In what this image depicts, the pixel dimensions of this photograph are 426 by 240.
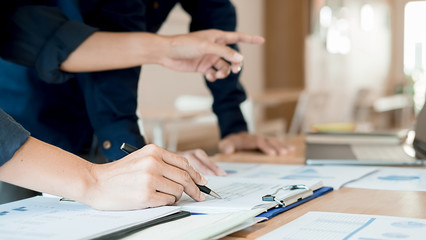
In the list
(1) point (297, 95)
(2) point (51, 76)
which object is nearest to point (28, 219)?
(2) point (51, 76)

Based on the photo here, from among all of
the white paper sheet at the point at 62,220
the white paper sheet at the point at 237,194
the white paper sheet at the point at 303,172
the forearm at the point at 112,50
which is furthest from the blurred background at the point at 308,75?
the white paper sheet at the point at 62,220

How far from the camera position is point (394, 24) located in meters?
13.0

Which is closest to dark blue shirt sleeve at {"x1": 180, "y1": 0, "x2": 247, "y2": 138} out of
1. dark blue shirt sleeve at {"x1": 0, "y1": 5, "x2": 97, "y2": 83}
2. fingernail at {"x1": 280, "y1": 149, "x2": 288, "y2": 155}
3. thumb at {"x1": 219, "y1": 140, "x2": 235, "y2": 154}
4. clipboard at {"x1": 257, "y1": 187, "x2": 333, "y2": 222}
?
A: thumb at {"x1": 219, "y1": 140, "x2": 235, "y2": 154}

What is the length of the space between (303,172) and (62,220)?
0.61 metres

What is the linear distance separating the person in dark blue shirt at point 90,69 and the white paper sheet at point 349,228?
0.57 feet

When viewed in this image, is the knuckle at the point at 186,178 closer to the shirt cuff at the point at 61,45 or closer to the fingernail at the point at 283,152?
the shirt cuff at the point at 61,45

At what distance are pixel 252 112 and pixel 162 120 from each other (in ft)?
5.09

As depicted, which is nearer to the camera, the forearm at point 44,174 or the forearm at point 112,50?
the forearm at point 44,174

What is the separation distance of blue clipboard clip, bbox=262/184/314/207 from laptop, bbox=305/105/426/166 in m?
0.42

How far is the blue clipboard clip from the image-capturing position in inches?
32.8

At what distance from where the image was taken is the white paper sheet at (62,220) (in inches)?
25.8

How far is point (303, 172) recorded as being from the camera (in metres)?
1.21

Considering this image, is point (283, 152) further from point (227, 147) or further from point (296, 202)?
point (296, 202)

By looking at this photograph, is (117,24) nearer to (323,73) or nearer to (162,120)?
(162,120)
